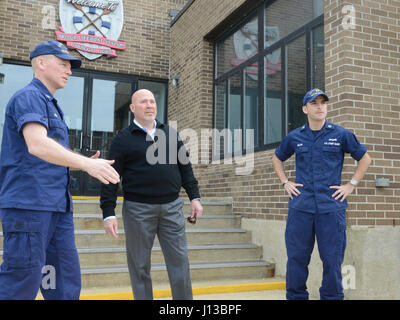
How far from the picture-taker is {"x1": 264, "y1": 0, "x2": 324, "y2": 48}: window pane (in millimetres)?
5552

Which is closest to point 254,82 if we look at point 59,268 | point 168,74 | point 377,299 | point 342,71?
point 342,71

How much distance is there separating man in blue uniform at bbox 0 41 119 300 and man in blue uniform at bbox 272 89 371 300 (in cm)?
179

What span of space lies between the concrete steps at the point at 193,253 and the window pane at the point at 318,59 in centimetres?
235

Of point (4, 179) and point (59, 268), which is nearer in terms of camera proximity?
point (4, 179)

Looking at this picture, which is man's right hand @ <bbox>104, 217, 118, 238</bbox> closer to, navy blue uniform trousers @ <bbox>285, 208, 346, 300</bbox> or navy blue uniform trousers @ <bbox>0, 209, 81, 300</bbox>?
navy blue uniform trousers @ <bbox>0, 209, 81, 300</bbox>

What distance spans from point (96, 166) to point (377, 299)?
3445mm

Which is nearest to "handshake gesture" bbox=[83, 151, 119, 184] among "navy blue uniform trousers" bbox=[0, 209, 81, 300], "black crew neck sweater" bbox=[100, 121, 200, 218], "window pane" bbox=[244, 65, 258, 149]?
"navy blue uniform trousers" bbox=[0, 209, 81, 300]

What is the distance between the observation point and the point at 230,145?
740 cm

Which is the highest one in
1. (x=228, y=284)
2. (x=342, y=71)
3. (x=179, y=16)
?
(x=179, y=16)

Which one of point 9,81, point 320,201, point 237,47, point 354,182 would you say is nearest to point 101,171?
point 320,201

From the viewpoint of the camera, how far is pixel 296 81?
5789 mm

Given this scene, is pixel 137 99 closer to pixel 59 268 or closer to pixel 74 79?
pixel 59 268

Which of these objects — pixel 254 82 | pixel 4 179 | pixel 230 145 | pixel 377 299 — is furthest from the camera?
pixel 230 145

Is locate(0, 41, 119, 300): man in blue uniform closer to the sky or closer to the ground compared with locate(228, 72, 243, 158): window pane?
closer to the ground
